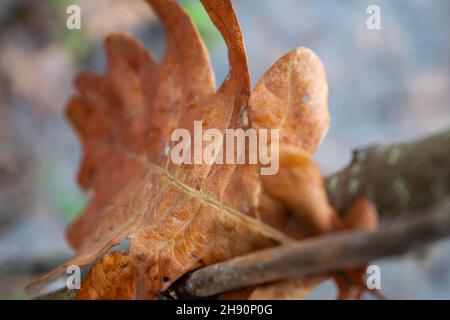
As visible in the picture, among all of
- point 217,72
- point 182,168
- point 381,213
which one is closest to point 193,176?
point 182,168

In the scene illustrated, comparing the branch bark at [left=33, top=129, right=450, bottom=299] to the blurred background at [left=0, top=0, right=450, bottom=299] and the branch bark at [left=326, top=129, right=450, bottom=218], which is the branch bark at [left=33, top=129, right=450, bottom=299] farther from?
the blurred background at [left=0, top=0, right=450, bottom=299]

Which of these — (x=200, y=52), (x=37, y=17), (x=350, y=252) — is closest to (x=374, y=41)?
(x=37, y=17)

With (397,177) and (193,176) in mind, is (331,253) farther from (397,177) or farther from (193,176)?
(193,176)

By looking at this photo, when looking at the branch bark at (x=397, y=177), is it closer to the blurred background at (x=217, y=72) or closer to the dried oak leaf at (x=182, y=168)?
the dried oak leaf at (x=182, y=168)

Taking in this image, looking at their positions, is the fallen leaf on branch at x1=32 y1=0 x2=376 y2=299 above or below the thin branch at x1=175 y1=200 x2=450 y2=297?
above

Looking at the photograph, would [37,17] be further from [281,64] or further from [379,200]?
[379,200]

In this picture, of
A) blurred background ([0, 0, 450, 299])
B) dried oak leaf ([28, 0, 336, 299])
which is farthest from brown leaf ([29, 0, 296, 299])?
blurred background ([0, 0, 450, 299])
